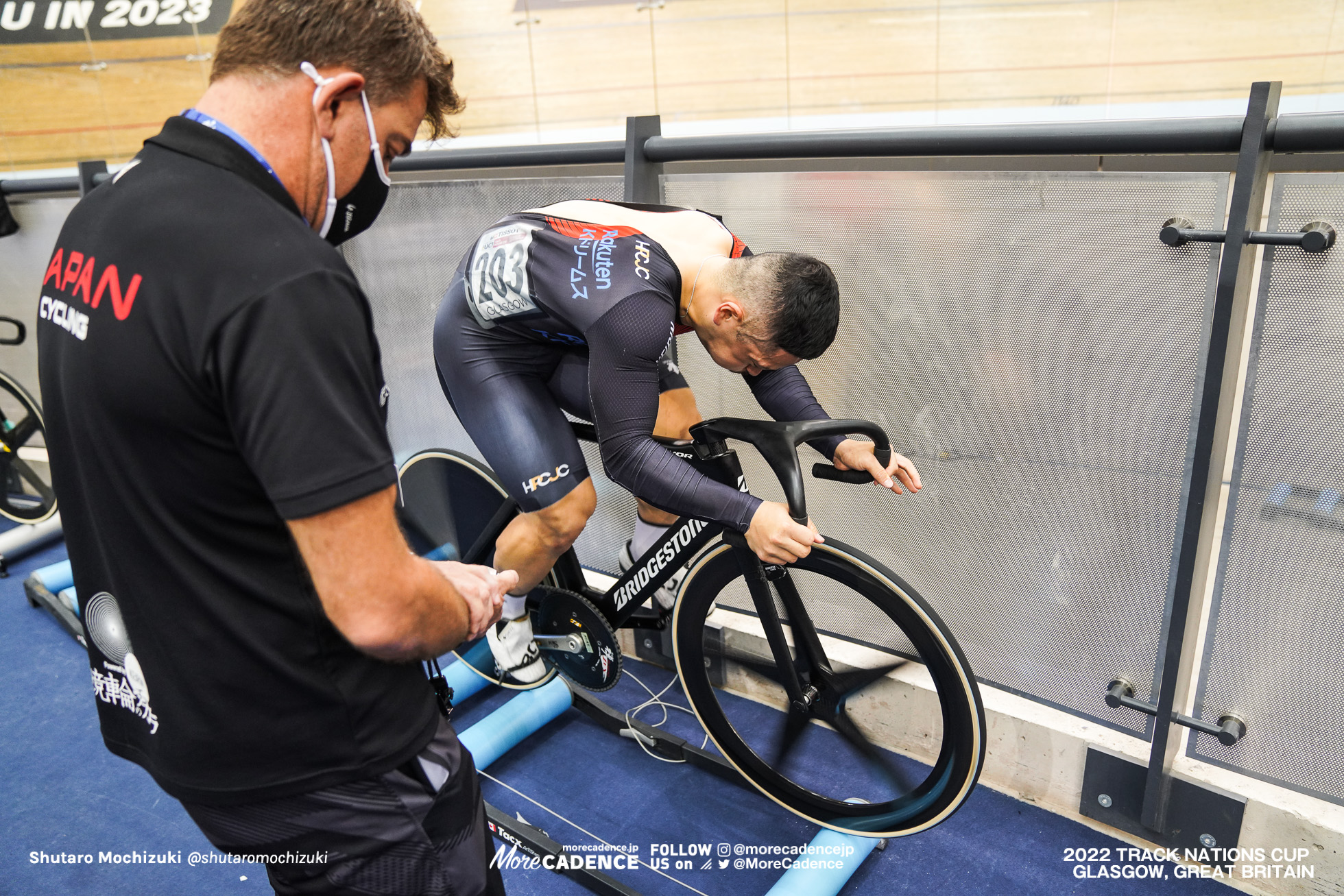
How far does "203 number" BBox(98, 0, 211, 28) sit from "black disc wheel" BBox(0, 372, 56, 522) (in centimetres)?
432

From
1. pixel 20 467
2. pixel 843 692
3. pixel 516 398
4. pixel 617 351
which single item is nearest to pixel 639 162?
pixel 516 398

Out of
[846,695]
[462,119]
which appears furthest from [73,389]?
[462,119]

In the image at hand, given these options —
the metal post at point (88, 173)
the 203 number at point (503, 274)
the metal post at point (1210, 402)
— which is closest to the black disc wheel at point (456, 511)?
the 203 number at point (503, 274)

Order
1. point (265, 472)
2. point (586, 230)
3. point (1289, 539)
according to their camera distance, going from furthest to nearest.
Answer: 1. point (586, 230)
2. point (1289, 539)
3. point (265, 472)

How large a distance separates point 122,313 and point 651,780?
202cm

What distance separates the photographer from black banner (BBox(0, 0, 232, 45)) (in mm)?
6895

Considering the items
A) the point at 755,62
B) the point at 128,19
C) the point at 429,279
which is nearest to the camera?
the point at 429,279

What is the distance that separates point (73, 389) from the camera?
37.4 inches

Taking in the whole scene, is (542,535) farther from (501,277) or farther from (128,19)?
(128,19)

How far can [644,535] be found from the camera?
2498 millimetres

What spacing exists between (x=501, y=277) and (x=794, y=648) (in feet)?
3.61

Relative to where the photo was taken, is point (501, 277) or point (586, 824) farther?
point (586, 824)

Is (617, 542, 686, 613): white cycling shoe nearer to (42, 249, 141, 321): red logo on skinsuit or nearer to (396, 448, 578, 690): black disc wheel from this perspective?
(396, 448, 578, 690): black disc wheel

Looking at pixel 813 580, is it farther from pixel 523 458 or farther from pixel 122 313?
pixel 122 313
